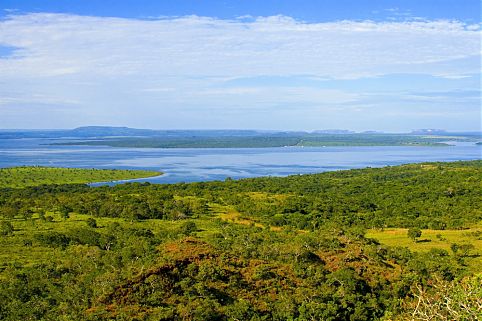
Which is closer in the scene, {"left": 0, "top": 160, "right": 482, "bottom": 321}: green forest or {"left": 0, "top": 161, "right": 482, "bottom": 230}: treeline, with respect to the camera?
{"left": 0, "top": 160, "right": 482, "bottom": 321}: green forest

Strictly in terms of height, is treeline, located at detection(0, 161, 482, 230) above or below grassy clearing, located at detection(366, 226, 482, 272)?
above

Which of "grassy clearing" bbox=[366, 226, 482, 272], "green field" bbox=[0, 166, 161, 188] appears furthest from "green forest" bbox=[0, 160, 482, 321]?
"green field" bbox=[0, 166, 161, 188]

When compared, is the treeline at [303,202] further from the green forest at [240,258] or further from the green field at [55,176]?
the green field at [55,176]

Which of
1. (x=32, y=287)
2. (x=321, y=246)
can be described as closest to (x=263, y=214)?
(x=321, y=246)

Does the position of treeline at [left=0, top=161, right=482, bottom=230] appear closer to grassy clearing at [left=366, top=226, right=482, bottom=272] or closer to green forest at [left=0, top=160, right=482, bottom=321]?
green forest at [left=0, top=160, right=482, bottom=321]

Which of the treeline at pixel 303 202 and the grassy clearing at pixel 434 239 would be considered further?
the treeline at pixel 303 202

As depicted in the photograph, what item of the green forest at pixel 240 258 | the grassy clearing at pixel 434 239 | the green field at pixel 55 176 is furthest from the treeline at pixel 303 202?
the green field at pixel 55 176
